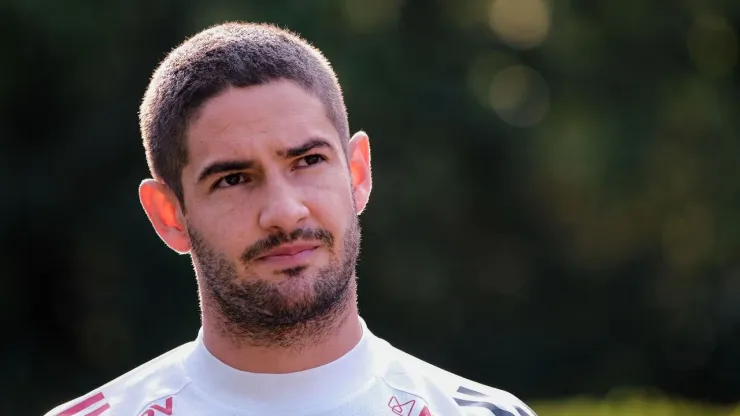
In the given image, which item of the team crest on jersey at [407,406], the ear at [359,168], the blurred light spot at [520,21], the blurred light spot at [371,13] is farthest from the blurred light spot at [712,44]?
the team crest on jersey at [407,406]

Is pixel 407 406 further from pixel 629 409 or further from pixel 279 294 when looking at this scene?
pixel 629 409

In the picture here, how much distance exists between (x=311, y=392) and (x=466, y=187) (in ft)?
26.8

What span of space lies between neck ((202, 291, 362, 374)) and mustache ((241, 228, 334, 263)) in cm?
21

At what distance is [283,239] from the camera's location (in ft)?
8.70

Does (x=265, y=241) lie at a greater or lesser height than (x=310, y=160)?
lesser

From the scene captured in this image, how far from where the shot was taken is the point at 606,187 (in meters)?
10.7

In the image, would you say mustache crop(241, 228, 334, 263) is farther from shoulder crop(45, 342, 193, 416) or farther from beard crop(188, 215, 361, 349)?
shoulder crop(45, 342, 193, 416)

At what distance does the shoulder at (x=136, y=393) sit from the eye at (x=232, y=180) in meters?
0.52

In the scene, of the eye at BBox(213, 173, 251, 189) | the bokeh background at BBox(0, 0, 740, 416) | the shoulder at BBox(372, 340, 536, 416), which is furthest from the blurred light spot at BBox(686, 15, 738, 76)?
the eye at BBox(213, 173, 251, 189)

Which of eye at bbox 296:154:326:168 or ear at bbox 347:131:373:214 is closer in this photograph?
eye at bbox 296:154:326:168

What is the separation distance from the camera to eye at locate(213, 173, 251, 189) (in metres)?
2.73

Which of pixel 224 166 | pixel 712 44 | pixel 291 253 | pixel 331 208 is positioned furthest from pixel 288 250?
pixel 712 44

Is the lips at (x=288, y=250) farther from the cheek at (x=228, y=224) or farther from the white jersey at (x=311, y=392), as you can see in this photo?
the white jersey at (x=311, y=392)

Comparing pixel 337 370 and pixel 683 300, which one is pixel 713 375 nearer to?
pixel 683 300
